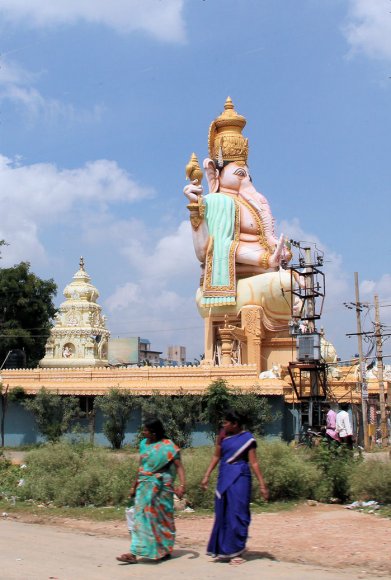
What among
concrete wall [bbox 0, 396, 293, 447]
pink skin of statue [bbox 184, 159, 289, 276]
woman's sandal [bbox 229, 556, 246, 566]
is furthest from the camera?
pink skin of statue [bbox 184, 159, 289, 276]

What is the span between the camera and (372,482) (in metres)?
9.73

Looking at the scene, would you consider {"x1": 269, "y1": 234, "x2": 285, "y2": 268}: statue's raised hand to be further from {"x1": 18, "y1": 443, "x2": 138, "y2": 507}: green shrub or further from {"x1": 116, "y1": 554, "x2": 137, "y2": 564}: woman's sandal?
{"x1": 116, "y1": 554, "x2": 137, "y2": 564}: woman's sandal

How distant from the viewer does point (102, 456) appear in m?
11.4

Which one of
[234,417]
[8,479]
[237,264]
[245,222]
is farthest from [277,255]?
[234,417]

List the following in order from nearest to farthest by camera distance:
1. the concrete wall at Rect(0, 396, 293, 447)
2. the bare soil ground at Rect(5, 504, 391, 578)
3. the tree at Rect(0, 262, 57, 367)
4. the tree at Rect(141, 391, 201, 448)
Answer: the bare soil ground at Rect(5, 504, 391, 578) < the concrete wall at Rect(0, 396, 293, 447) < the tree at Rect(141, 391, 201, 448) < the tree at Rect(0, 262, 57, 367)

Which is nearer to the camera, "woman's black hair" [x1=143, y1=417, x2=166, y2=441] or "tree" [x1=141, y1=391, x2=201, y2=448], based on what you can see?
"woman's black hair" [x1=143, y1=417, x2=166, y2=441]

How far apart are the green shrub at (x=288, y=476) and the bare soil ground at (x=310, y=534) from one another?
0.38 meters

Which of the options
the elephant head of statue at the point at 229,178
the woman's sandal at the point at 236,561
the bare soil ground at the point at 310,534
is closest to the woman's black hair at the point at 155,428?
the woman's sandal at the point at 236,561

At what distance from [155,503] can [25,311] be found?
3387 centimetres

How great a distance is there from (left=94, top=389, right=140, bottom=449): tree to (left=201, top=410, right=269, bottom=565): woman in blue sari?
1442 centimetres

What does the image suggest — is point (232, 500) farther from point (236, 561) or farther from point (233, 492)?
point (236, 561)

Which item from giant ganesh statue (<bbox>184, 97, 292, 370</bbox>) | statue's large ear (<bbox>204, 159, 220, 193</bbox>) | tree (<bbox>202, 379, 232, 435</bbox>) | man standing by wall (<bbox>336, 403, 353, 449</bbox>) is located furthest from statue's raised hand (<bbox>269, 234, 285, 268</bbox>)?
man standing by wall (<bbox>336, 403, 353, 449</bbox>)

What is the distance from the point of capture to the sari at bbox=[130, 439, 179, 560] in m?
6.46

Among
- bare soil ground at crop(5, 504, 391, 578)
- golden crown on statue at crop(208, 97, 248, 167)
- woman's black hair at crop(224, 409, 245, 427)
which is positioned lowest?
bare soil ground at crop(5, 504, 391, 578)
